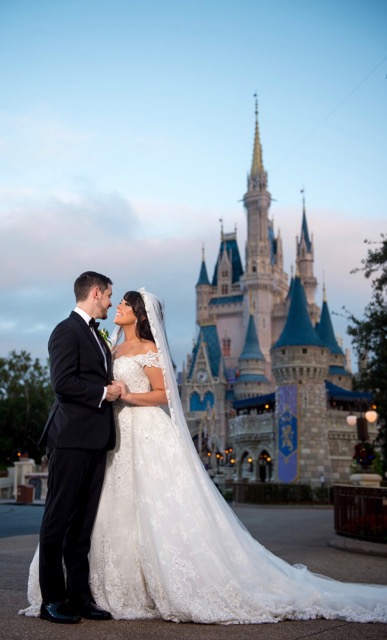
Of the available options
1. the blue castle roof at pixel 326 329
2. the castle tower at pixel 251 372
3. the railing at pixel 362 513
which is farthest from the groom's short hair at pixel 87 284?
the castle tower at pixel 251 372

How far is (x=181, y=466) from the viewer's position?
458 centimetres

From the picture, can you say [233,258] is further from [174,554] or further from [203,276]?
[174,554]

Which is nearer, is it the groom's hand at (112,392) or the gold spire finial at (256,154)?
the groom's hand at (112,392)

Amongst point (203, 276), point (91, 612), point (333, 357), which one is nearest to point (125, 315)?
point (91, 612)

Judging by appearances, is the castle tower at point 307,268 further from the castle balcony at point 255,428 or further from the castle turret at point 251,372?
the castle balcony at point 255,428

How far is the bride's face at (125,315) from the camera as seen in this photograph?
495cm

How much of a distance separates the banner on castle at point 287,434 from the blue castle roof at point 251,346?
32.0 m

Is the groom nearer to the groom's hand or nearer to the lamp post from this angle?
the groom's hand

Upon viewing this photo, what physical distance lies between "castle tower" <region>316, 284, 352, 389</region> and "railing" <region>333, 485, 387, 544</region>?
49.7 meters

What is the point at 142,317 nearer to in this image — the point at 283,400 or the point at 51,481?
A: the point at 51,481

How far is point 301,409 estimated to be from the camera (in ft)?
134

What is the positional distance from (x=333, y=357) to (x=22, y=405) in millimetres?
27808

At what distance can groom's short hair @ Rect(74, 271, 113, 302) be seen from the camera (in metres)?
4.50

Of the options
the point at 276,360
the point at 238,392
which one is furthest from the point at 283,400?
the point at 238,392
